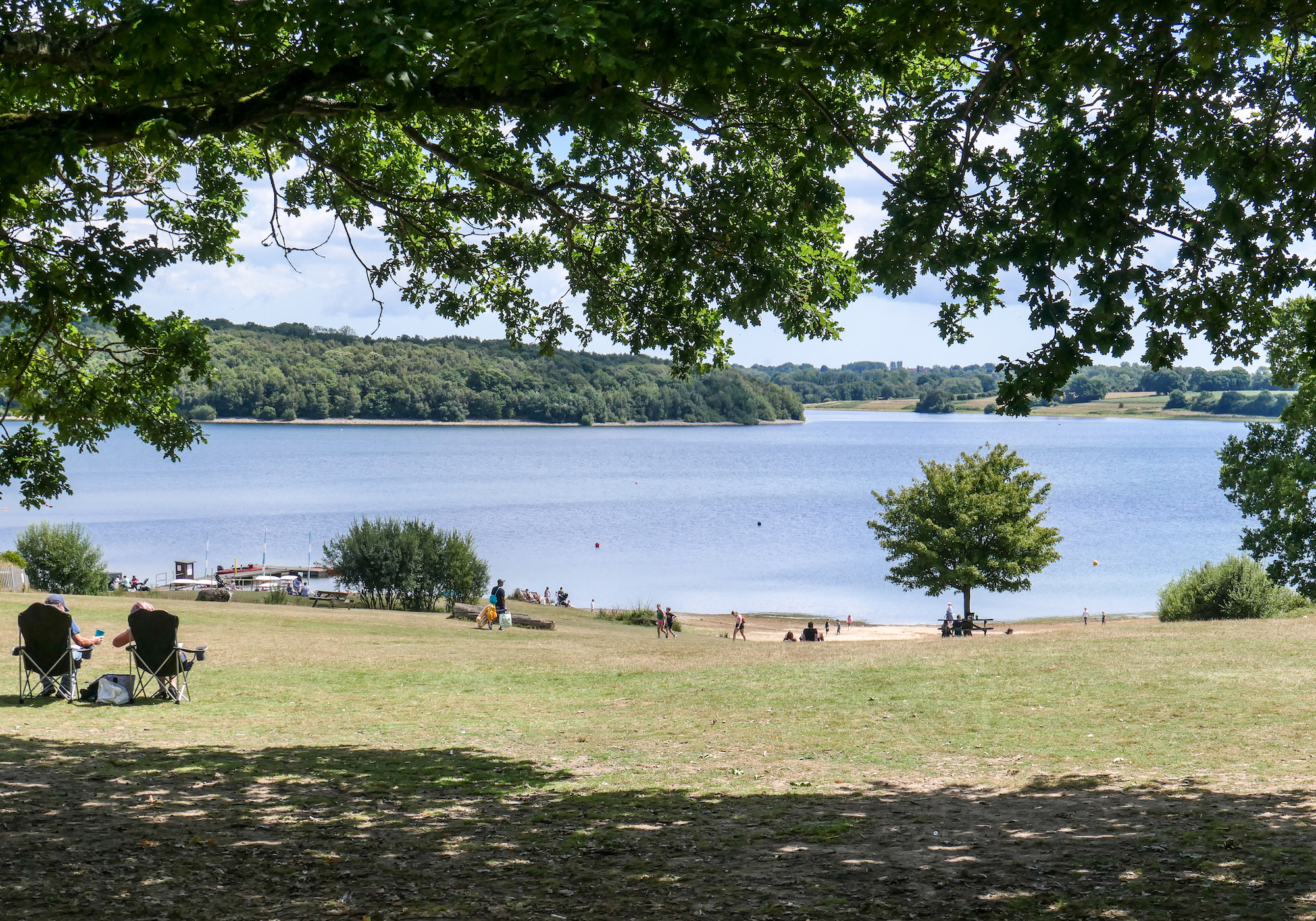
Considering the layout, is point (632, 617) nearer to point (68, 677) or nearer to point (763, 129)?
point (68, 677)

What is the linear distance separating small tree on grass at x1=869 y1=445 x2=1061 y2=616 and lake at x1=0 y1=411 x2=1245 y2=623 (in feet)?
38.3

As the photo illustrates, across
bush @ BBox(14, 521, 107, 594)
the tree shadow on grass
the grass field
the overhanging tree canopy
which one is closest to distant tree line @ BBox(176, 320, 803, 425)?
bush @ BBox(14, 521, 107, 594)

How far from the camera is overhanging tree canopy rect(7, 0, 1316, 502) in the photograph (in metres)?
5.04

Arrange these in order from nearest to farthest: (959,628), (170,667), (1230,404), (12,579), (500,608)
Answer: (170,667) < (500,608) < (12,579) < (959,628) < (1230,404)

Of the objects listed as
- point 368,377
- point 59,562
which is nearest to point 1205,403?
point 368,377

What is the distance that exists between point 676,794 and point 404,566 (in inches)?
1215

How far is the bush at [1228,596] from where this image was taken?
109 feet

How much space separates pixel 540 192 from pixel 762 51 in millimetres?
3737

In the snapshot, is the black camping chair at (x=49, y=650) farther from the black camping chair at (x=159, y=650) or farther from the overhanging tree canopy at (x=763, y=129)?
the overhanging tree canopy at (x=763, y=129)

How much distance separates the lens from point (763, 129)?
7.52m

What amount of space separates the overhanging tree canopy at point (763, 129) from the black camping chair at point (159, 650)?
2.55m

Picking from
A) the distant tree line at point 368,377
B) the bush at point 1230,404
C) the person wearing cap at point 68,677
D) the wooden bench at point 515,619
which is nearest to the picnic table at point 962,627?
the wooden bench at point 515,619

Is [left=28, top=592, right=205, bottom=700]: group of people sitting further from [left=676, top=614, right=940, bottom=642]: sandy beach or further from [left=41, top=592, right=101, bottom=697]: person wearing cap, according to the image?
[left=676, top=614, right=940, bottom=642]: sandy beach

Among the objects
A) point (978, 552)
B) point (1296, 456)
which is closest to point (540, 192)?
point (1296, 456)
